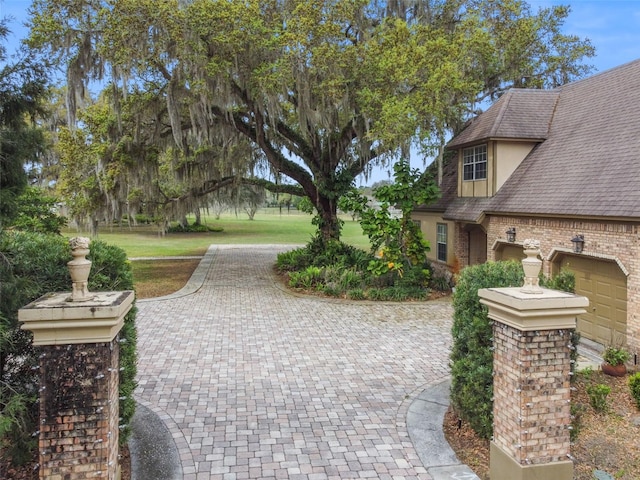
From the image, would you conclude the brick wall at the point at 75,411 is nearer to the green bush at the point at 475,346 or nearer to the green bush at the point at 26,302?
the green bush at the point at 26,302

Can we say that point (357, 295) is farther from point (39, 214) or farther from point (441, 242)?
point (39, 214)

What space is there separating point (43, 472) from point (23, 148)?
8.52ft

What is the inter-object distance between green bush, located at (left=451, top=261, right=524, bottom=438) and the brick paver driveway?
2.66 feet

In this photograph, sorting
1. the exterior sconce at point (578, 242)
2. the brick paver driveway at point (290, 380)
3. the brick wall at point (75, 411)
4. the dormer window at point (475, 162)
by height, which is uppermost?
the dormer window at point (475, 162)

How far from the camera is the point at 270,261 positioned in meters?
22.3

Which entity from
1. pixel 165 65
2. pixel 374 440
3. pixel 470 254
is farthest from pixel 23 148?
pixel 470 254

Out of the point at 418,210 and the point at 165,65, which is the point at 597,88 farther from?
the point at 165,65

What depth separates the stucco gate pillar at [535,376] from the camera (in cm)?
399

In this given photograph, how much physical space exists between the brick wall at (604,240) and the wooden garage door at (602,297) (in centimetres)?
37

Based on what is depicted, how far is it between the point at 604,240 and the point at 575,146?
3.40 m

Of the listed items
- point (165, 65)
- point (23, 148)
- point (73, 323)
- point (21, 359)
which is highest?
point (165, 65)

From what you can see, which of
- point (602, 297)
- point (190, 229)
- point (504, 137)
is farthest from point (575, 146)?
point (190, 229)

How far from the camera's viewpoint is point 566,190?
33.8ft

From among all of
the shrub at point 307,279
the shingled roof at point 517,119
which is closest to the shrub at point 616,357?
the shingled roof at point 517,119
